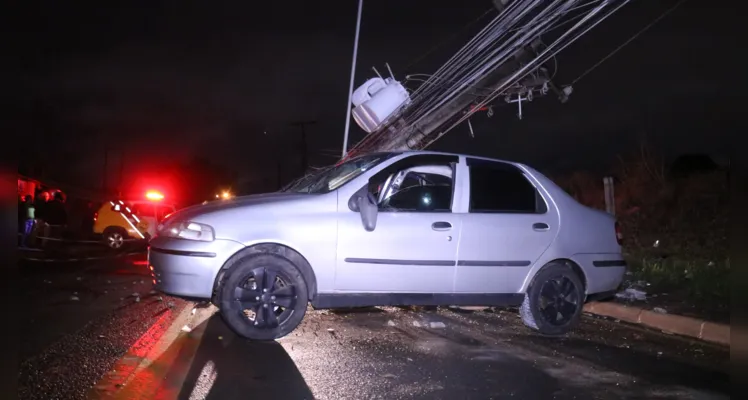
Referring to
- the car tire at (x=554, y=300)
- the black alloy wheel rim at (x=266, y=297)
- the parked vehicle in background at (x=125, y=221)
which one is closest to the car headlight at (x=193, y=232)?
the black alloy wheel rim at (x=266, y=297)

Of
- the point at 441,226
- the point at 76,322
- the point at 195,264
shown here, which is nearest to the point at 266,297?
the point at 195,264

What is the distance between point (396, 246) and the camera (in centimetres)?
559

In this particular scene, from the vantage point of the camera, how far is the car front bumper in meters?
5.18

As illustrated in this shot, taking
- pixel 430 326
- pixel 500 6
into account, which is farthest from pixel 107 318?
pixel 500 6

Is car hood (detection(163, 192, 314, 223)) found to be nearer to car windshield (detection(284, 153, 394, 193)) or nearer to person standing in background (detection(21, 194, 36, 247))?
car windshield (detection(284, 153, 394, 193))

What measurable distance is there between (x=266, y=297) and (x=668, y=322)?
179 inches

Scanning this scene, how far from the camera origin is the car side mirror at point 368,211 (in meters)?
5.41

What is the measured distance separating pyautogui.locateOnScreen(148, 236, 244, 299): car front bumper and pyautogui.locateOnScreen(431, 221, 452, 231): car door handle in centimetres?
174

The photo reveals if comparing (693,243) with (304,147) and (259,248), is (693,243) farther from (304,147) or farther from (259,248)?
(304,147)

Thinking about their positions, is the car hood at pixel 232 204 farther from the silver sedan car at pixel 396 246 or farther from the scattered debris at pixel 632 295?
the scattered debris at pixel 632 295

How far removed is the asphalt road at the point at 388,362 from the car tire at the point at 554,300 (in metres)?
0.17

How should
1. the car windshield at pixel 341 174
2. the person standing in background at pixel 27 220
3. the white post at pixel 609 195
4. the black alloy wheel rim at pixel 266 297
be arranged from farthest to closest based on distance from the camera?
1. the person standing in background at pixel 27 220
2. the white post at pixel 609 195
3. the car windshield at pixel 341 174
4. the black alloy wheel rim at pixel 266 297

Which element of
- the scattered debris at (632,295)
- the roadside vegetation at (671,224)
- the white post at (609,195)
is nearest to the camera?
the scattered debris at (632,295)

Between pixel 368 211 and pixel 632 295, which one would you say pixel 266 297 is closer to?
pixel 368 211
